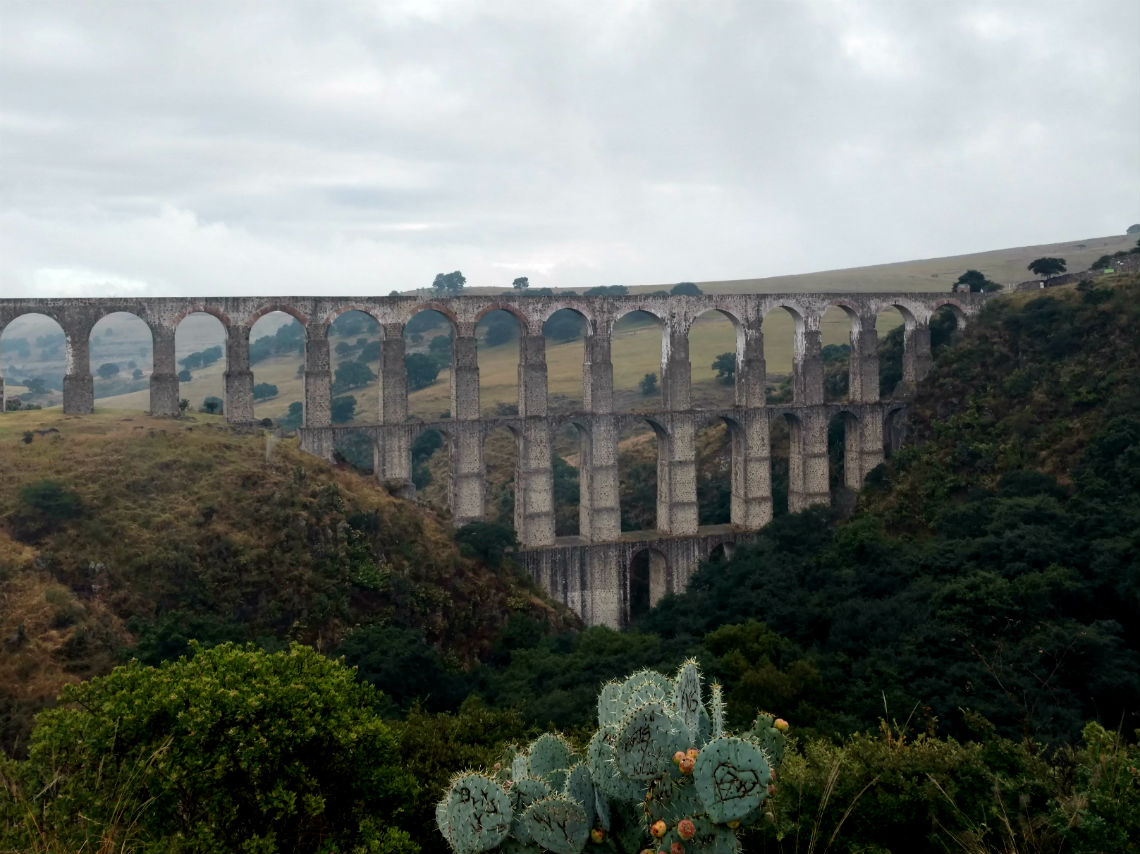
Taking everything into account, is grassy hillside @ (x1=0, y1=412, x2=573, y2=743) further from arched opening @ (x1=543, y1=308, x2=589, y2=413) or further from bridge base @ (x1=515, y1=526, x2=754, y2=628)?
arched opening @ (x1=543, y1=308, x2=589, y2=413)

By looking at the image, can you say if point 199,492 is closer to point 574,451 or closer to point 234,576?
point 234,576

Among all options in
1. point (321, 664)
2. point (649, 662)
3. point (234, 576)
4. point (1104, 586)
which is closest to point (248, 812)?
point (321, 664)

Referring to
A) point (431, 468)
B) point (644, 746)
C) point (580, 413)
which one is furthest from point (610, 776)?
point (431, 468)

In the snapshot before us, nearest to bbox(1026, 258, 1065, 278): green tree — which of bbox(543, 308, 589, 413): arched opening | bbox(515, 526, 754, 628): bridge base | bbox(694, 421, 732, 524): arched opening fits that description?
bbox(694, 421, 732, 524): arched opening

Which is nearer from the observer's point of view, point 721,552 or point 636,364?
point 721,552

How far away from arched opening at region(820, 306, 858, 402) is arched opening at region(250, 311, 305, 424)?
34306mm

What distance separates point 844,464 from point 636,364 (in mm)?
31955

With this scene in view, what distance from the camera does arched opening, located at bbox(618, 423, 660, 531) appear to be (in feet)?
166

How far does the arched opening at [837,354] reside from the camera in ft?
173

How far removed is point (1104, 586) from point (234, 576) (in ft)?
86.6

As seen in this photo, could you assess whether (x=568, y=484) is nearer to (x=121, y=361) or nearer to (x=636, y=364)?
(x=636, y=364)

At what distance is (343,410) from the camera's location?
246 ft

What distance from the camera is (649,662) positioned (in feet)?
91.7

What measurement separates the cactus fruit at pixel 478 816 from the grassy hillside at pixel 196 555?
17643 millimetres
